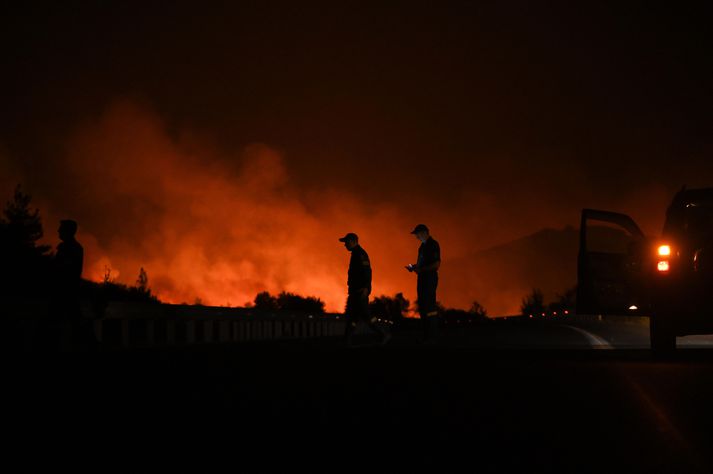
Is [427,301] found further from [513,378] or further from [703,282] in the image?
[513,378]

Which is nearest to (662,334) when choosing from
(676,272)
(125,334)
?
(676,272)

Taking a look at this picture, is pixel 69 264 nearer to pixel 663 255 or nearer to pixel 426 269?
pixel 426 269

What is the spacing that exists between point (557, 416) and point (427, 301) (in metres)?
12.7

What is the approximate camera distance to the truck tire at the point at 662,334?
51.2ft

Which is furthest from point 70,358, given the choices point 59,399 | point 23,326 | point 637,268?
point 637,268

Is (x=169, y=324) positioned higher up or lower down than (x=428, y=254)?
lower down

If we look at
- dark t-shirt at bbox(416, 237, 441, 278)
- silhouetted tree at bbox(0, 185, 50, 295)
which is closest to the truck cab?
dark t-shirt at bbox(416, 237, 441, 278)

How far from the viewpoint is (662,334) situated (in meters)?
15.7

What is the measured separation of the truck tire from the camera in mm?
15593

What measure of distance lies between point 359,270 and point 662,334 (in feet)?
22.0

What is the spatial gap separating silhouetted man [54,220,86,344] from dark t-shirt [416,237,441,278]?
622 centimetres

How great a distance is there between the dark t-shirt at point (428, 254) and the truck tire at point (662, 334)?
574 centimetres

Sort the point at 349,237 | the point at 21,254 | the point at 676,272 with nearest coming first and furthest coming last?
the point at 676,272, the point at 349,237, the point at 21,254

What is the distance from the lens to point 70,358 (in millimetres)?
16188
